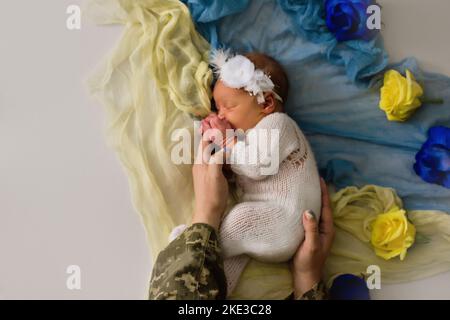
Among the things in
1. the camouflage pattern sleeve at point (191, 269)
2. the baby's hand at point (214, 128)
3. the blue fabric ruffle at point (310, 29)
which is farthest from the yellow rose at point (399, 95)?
the camouflage pattern sleeve at point (191, 269)

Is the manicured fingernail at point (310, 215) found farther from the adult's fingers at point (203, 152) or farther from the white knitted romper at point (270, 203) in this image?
the adult's fingers at point (203, 152)

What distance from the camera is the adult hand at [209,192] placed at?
4.60 ft

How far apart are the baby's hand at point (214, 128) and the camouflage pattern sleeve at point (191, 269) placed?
25 cm

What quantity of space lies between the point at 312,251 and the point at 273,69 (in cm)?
49

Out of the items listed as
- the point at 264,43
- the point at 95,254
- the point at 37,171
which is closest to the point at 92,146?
the point at 37,171

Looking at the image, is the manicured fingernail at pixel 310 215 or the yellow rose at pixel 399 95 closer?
the manicured fingernail at pixel 310 215

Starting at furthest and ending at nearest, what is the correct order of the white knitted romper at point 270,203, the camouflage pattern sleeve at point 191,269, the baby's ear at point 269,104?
the baby's ear at point 269,104 → the white knitted romper at point 270,203 → the camouflage pattern sleeve at point 191,269

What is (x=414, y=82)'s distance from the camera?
1.54 metres

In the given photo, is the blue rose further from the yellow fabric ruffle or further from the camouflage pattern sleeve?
the camouflage pattern sleeve

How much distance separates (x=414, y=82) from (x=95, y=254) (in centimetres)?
98

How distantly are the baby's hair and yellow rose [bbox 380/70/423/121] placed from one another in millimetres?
278

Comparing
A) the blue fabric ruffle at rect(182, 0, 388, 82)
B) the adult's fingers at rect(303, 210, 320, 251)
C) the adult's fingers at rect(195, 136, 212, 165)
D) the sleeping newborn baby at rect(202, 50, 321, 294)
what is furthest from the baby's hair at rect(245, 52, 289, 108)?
the adult's fingers at rect(303, 210, 320, 251)

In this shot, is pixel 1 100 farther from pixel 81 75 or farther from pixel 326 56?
pixel 326 56
